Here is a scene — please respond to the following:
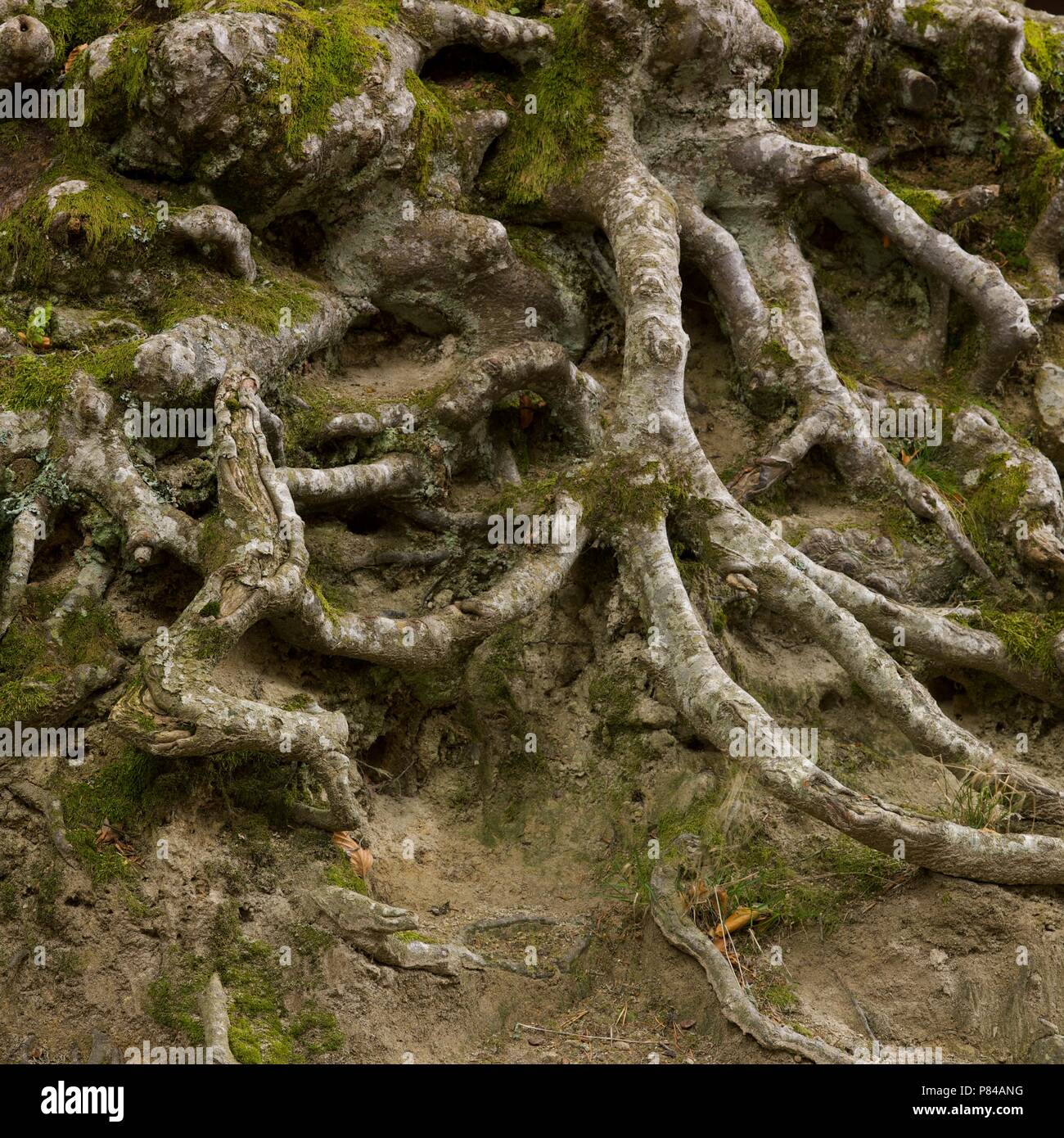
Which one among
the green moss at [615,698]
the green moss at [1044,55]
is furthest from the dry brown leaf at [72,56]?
the green moss at [1044,55]

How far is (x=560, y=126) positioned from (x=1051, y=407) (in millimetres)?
3035

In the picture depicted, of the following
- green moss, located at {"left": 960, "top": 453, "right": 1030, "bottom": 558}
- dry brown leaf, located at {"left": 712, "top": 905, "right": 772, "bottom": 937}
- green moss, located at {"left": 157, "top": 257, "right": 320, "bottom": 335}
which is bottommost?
dry brown leaf, located at {"left": 712, "top": 905, "right": 772, "bottom": 937}

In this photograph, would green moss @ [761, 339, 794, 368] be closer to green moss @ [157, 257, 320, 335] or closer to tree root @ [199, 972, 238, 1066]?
green moss @ [157, 257, 320, 335]

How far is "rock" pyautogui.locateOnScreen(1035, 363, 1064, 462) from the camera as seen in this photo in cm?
655

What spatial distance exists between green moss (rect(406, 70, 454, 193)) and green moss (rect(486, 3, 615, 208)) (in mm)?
382

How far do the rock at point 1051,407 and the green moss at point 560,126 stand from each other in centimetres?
276

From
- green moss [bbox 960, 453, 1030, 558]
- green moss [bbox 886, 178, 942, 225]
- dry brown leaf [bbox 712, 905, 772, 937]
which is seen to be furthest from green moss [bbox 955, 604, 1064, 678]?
green moss [bbox 886, 178, 942, 225]

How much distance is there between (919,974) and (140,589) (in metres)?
3.22

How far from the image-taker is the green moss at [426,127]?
5.73 meters

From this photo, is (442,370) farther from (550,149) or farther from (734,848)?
(734,848)

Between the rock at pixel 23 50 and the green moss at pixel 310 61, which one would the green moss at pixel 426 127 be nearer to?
the green moss at pixel 310 61

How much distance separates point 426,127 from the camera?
19.0ft

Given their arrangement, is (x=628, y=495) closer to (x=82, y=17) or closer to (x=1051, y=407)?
(x=1051, y=407)

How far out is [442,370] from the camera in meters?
5.83
